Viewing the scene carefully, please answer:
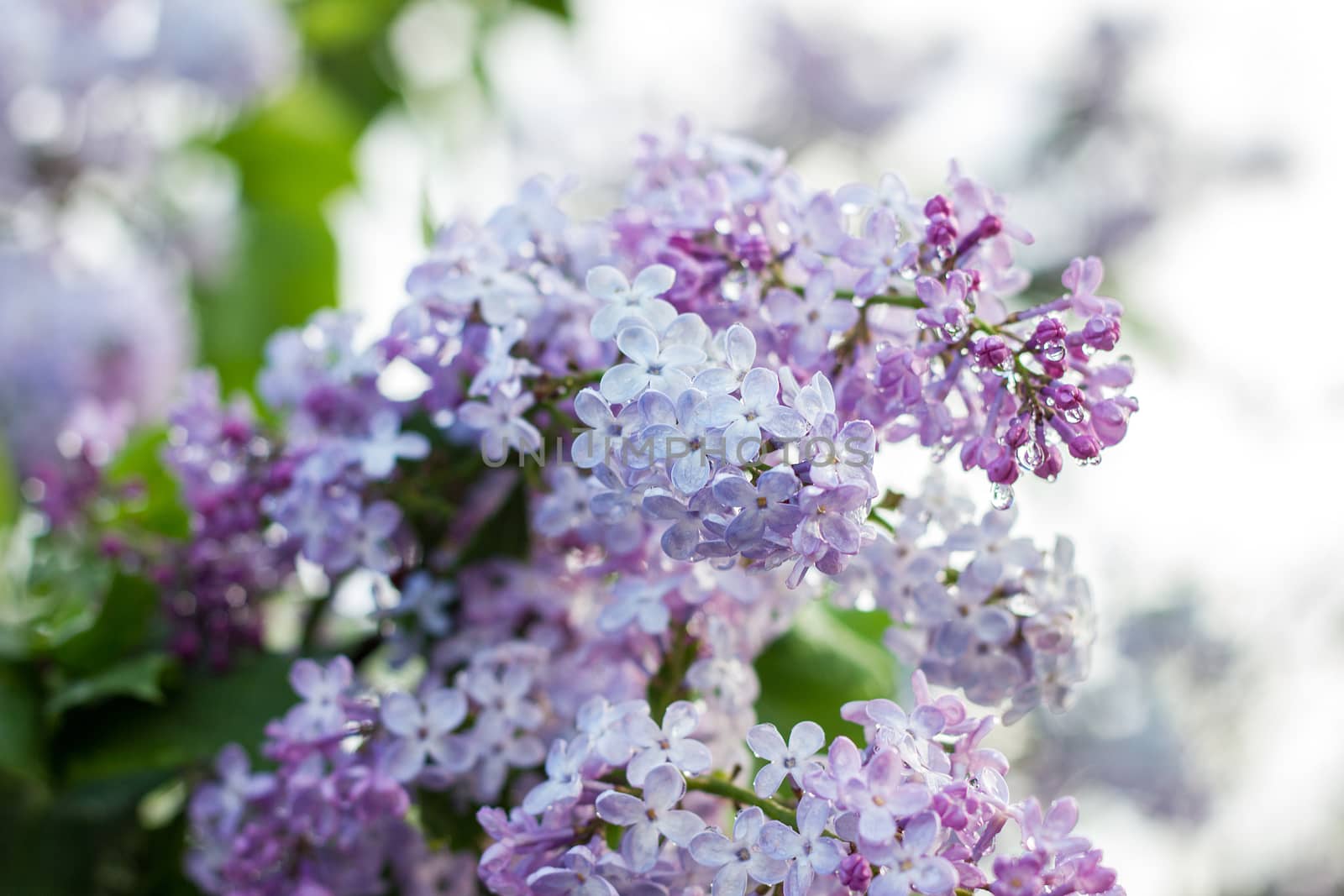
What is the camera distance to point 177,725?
1.68 feet

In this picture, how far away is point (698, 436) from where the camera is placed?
0.97ft

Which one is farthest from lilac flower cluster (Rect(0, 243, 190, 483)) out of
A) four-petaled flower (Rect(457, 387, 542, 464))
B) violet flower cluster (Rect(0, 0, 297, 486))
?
four-petaled flower (Rect(457, 387, 542, 464))

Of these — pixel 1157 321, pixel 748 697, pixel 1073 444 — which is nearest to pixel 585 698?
pixel 748 697

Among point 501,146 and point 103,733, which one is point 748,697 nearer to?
point 103,733

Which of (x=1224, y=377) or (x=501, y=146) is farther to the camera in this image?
(x=501, y=146)

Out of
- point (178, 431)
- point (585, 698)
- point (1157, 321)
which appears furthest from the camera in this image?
point (1157, 321)

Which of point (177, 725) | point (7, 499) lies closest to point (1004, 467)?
point (177, 725)

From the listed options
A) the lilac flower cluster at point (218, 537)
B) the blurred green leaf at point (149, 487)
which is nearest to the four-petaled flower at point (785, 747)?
the lilac flower cluster at point (218, 537)

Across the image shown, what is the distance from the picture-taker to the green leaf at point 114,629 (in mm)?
525

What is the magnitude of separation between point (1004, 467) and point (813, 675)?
16 centimetres

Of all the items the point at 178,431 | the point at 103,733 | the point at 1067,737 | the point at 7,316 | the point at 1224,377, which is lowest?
the point at 103,733

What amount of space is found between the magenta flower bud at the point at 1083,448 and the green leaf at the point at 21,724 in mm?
388

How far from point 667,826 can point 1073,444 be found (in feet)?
0.45

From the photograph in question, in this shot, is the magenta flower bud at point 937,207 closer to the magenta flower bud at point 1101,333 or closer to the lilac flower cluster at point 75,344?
the magenta flower bud at point 1101,333
